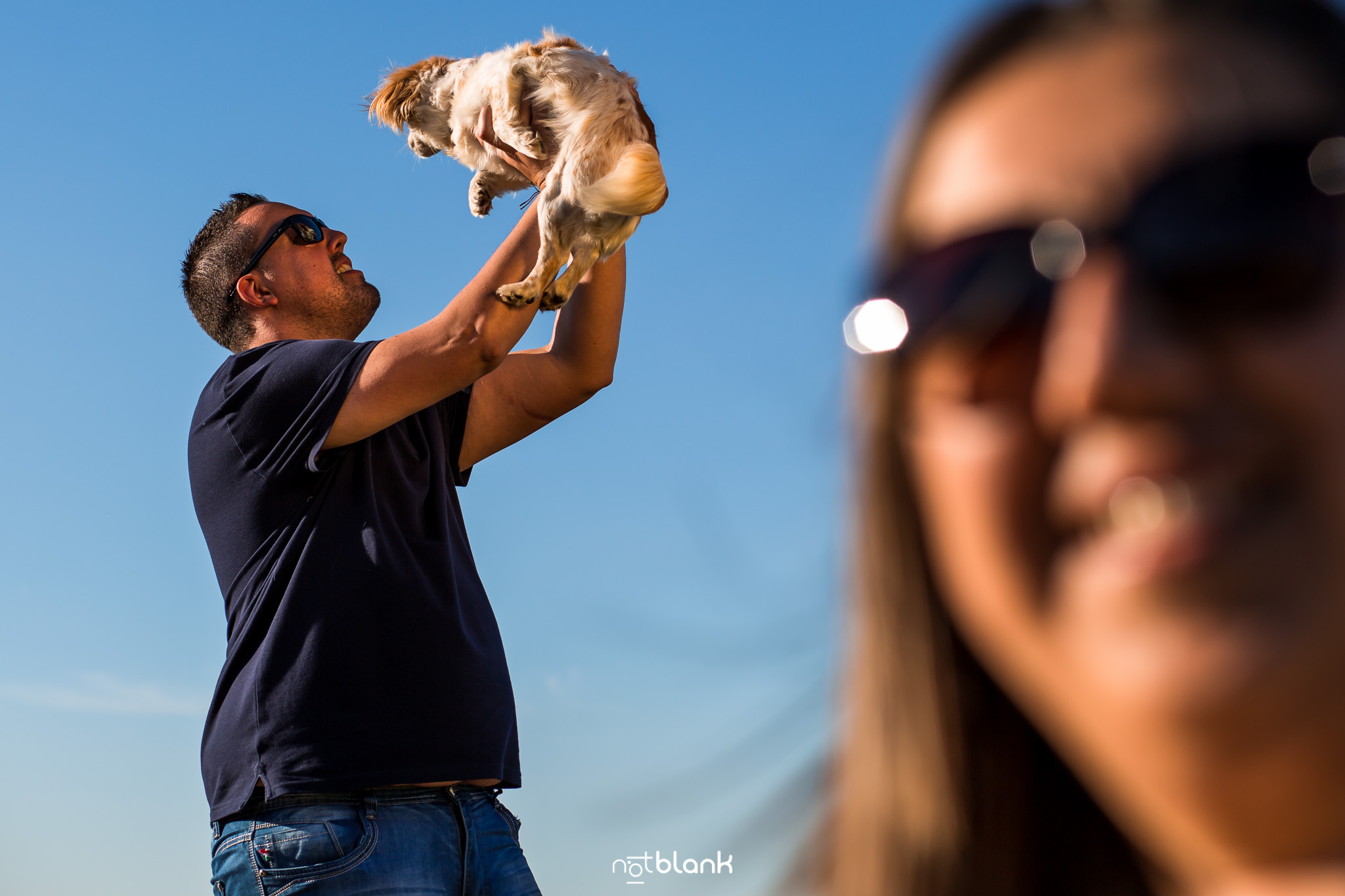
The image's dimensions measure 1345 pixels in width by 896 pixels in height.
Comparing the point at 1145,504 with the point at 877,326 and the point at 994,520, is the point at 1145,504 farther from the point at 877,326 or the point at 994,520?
the point at 877,326

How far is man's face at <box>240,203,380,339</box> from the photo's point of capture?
3887 millimetres

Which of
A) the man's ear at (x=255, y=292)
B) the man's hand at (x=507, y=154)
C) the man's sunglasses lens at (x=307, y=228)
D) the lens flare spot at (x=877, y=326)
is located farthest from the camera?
the man's sunglasses lens at (x=307, y=228)

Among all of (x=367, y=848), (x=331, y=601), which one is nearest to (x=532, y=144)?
(x=331, y=601)

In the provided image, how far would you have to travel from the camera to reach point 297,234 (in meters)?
4.00

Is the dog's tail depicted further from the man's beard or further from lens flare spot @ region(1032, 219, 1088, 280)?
lens flare spot @ region(1032, 219, 1088, 280)

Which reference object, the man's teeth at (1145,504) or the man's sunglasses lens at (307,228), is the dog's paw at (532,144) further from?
the man's teeth at (1145,504)

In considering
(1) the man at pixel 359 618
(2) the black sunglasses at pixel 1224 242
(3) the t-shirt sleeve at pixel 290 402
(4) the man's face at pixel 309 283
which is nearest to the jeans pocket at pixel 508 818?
(1) the man at pixel 359 618

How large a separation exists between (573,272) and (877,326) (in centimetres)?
229

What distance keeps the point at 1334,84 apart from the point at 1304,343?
21 centimetres

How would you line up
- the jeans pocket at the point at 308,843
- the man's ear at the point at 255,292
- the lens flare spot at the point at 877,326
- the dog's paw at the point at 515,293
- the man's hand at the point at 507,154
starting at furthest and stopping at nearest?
1. the man's ear at the point at 255,292
2. the man's hand at the point at 507,154
3. the dog's paw at the point at 515,293
4. the jeans pocket at the point at 308,843
5. the lens flare spot at the point at 877,326

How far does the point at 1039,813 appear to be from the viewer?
87 cm

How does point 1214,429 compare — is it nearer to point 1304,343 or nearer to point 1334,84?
point 1304,343

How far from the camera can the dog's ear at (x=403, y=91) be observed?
3240 millimetres

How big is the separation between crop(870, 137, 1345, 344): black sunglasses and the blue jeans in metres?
2.45
